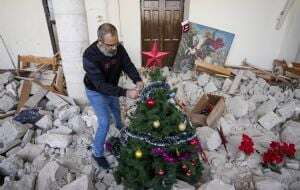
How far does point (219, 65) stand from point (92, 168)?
4.93m

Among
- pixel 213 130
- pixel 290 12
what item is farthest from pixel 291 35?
pixel 213 130

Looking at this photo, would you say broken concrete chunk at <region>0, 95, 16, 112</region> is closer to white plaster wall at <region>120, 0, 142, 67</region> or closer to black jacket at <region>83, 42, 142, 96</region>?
black jacket at <region>83, 42, 142, 96</region>

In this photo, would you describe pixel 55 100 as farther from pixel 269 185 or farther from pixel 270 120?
pixel 270 120

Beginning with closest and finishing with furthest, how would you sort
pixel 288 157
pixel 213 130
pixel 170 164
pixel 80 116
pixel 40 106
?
pixel 170 164 → pixel 288 157 → pixel 213 130 → pixel 80 116 → pixel 40 106

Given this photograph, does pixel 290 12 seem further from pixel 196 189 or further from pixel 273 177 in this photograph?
pixel 196 189

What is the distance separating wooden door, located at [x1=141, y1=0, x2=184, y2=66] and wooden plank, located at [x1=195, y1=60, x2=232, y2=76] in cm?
117

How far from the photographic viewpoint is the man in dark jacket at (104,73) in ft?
10.6

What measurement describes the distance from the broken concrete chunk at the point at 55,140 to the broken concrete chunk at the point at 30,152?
0.57ft

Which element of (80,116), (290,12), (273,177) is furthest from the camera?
(290,12)

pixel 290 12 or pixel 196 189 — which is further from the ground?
pixel 290 12

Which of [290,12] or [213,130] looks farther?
[290,12]

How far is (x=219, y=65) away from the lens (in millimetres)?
7344

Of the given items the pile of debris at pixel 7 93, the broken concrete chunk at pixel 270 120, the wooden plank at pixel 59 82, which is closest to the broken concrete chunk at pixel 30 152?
the pile of debris at pixel 7 93

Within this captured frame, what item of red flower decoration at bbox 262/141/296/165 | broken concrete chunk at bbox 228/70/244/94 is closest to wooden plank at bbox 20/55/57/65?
broken concrete chunk at bbox 228/70/244/94
